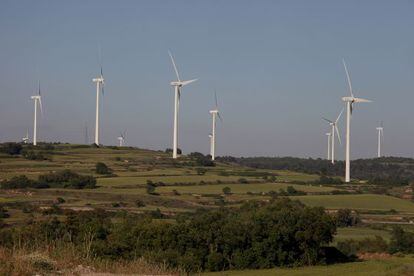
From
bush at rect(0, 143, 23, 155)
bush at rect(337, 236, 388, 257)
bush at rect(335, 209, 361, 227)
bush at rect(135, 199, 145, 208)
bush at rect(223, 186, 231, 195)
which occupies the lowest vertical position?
bush at rect(337, 236, 388, 257)

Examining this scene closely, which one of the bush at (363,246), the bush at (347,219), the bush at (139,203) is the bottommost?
the bush at (363,246)

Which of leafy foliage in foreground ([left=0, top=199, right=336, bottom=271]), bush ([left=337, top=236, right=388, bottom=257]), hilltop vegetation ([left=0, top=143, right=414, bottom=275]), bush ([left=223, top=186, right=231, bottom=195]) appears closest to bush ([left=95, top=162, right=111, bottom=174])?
hilltop vegetation ([left=0, top=143, right=414, bottom=275])

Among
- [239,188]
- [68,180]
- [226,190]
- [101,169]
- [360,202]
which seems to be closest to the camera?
[360,202]

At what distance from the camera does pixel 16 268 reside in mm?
14445

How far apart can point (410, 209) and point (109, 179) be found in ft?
161

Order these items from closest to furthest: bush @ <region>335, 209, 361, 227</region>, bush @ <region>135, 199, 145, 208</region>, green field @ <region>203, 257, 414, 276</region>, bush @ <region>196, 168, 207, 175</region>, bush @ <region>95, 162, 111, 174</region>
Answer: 1. green field @ <region>203, 257, 414, 276</region>
2. bush @ <region>335, 209, 361, 227</region>
3. bush @ <region>135, 199, 145, 208</region>
4. bush @ <region>95, 162, 111, 174</region>
5. bush @ <region>196, 168, 207, 175</region>

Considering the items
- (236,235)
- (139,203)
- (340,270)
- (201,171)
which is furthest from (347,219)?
(201,171)

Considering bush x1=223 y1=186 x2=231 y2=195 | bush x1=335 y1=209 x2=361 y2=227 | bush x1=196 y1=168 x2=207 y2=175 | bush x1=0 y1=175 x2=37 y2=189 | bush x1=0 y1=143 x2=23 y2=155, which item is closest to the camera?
bush x1=335 y1=209 x2=361 y2=227

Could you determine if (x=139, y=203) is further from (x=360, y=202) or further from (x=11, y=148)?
(x=11, y=148)

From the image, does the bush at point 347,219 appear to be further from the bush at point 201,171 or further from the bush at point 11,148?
the bush at point 11,148

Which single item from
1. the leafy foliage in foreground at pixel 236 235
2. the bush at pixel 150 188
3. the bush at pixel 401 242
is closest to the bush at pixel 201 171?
the bush at pixel 150 188

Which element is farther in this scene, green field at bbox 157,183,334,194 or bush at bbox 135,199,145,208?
green field at bbox 157,183,334,194

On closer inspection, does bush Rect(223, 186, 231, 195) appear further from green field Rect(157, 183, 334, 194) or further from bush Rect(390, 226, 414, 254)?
bush Rect(390, 226, 414, 254)

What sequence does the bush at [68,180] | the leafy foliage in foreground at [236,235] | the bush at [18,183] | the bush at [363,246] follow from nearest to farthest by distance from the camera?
1. the leafy foliage in foreground at [236,235]
2. the bush at [363,246]
3. the bush at [18,183]
4. the bush at [68,180]
